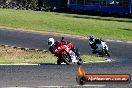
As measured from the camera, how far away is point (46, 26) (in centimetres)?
3978

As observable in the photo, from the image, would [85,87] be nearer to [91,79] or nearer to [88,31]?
[91,79]

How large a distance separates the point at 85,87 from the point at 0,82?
96.3 inches

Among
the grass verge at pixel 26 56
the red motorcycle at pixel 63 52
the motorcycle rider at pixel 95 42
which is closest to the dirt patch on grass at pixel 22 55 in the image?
the grass verge at pixel 26 56

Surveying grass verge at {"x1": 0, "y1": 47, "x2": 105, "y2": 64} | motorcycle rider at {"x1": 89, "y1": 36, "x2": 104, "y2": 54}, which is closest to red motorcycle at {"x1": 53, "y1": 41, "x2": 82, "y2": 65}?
motorcycle rider at {"x1": 89, "y1": 36, "x2": 104, "y2": 54}

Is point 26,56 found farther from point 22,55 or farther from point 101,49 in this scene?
point 101,49

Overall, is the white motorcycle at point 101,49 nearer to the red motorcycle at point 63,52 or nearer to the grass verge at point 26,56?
the grass verge at point 26,56

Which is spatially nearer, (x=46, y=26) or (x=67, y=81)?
Result: (x=67, y=81)

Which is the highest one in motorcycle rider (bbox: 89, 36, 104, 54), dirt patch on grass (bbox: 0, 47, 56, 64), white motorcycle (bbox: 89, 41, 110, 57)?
motorcycle rider (bbox: 89, 36, 104, 54)

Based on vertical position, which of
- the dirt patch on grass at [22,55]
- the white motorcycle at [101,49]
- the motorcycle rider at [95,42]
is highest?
the motorcycle rider at [95,42]

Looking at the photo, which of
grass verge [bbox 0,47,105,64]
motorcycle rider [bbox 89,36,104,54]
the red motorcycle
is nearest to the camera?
the red motorcycle

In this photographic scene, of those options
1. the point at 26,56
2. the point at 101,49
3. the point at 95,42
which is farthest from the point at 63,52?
the point at 26,56

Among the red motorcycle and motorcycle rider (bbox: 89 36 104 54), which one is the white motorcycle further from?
the red motorcycle

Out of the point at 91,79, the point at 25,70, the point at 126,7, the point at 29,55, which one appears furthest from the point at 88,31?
the point at 126,7

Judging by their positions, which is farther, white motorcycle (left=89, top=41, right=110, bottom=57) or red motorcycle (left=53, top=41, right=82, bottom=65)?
white motorcycle (left=89, top=41, right=110, bottom=57)
